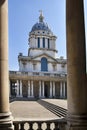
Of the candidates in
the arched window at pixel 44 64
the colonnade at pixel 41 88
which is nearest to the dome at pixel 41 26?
the arched window at pixel 44 64

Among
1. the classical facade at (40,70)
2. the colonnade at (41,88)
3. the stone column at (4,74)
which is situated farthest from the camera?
the classical facade at (40,70)

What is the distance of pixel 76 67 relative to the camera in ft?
28.1

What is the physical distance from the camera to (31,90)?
79000 mm

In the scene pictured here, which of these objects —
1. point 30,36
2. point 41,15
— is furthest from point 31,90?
point 41,15

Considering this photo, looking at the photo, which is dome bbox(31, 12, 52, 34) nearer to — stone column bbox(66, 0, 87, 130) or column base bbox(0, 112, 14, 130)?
stone column bbox(66, 0, 87, 130)

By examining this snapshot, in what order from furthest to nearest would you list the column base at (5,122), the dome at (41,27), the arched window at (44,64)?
1. the dome at (41,27)
2. the arched window at (44,64)
3. the column base at (5,122)

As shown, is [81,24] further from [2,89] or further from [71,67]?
[2,89]

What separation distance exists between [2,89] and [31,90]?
233 ft

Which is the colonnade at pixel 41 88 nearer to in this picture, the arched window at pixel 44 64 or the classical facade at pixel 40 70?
the classical facade at pixel 40 70

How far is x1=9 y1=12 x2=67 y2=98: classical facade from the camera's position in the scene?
78438 mm

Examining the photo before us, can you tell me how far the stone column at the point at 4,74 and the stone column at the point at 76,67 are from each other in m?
2.17

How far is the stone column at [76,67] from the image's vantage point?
8375 mm

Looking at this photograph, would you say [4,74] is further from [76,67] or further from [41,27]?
[41,27]

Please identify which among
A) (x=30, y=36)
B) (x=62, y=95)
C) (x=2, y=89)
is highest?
(x=30, y=36)
